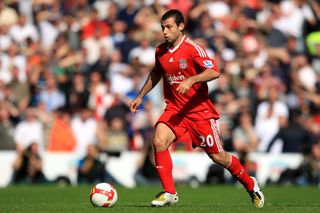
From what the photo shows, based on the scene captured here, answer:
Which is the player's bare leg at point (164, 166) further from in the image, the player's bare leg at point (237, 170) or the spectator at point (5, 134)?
the spectator at point (5, 134)

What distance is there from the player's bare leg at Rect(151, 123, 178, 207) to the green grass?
167 millimetres

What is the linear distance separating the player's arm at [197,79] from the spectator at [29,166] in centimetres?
982

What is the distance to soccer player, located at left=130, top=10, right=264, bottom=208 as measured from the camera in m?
12.1

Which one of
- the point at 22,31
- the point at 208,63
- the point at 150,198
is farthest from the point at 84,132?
the point at 208,63

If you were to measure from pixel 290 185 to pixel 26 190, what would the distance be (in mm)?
6337

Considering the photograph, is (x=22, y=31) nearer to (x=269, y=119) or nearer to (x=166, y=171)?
(x=269, y=119)

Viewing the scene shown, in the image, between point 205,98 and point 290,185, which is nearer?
point 205,98

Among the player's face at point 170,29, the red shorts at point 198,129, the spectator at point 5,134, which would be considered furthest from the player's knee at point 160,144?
the spectator at point 5,134

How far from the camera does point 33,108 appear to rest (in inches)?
882

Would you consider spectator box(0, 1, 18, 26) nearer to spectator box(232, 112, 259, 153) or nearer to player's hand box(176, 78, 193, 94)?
spectator box(232, 112, 259, 153)

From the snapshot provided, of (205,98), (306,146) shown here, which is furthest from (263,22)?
(205,98)

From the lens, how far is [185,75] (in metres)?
12.2

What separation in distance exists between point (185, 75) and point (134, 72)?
10.6 metres

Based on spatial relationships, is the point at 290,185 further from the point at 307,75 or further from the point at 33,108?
Answer: the point at 33,108
